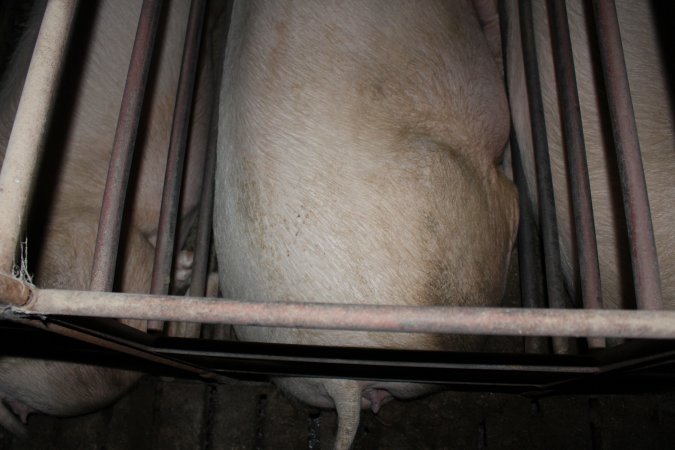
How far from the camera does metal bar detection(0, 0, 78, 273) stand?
51 centimetres

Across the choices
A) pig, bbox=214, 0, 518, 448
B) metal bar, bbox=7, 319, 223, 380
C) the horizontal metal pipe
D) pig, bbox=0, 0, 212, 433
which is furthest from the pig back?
the horizontal metal pipe

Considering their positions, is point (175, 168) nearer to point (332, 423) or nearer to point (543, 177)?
point (543, 177)

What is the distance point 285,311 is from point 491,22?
136cm

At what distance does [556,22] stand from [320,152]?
54cm

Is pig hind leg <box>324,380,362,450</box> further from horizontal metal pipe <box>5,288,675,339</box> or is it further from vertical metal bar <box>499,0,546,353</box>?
horizontal metal pipe <box>5,288,675,339</box>

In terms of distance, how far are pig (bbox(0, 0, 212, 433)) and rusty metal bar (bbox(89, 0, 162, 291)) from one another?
2.28ft

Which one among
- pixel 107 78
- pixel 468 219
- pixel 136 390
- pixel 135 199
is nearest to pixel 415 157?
pixel 468 219

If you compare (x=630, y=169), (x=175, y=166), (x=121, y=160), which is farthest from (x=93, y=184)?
(x=630, y=169)

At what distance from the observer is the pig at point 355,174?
3.38 feet

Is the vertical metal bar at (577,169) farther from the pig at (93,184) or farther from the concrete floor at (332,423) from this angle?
the pig at (93,184)

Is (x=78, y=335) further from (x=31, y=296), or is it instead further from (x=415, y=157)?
(x=415, y=157)

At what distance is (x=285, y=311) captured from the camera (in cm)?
50

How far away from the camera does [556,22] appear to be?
1.03 m

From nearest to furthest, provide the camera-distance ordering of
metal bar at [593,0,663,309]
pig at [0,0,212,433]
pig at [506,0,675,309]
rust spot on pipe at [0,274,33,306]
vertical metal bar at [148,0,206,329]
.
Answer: rust spot on pipe at [0,274,33,306], metal bar at [593,0,663,309], vertical metal bar at [148,0,206,329], pig at [506,0,675,309], pig at [0,0,212,433]
